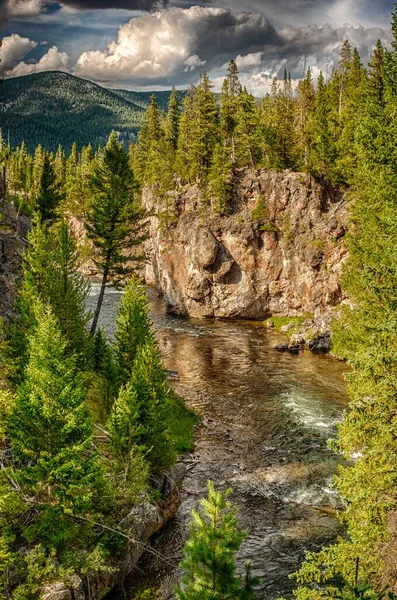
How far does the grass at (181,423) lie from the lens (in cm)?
3145

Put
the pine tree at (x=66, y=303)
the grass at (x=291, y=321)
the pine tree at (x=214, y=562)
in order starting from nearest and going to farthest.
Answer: the pine tree at (x=214, y=562) → the pine tree at (x=66, y=303) → the grass at (x=291, y=321)

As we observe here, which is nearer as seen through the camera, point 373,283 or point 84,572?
point 373,283

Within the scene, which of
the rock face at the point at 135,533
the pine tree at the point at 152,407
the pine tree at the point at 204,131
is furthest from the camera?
the pine tree at the point at 204,131

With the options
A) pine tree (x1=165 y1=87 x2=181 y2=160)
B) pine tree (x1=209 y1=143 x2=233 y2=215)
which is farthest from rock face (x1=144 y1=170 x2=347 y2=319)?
pine tree (x1=165 y1=87 x2=181 y2=160)

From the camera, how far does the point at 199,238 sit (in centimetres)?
7138

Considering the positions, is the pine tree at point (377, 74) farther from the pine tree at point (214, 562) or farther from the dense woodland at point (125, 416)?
the pine tree at point (214, 562)

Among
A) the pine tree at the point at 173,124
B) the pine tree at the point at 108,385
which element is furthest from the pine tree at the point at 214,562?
the pine tree at the point at 173,124

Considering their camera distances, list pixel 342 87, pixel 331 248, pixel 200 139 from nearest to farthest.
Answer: pixel 331 248
pixel 200 139
pixel 342 87

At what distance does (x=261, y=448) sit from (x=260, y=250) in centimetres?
4267

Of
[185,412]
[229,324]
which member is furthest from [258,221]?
[185,412]

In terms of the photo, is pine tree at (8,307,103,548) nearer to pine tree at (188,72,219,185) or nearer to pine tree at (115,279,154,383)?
pine tree at (115,279,154,383)

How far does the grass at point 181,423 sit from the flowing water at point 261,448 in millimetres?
767

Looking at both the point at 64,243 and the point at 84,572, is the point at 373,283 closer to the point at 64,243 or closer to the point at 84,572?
the point at 84,572

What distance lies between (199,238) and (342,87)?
5302 centimetres
